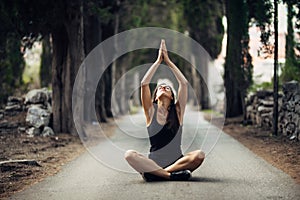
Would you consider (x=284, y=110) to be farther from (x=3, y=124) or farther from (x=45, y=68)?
(x=45, y=68)

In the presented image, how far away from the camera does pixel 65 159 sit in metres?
13.2

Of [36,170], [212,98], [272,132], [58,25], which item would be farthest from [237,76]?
[212,98]

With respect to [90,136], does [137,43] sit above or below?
above

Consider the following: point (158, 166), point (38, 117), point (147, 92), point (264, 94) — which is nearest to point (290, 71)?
point (264, 94)

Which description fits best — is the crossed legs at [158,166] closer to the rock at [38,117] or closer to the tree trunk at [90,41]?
the rock at [38,117]

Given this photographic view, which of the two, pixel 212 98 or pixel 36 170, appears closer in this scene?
pixel 36 170

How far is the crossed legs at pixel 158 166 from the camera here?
9164 mm

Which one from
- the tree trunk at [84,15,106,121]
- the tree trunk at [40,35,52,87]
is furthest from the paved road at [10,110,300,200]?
the tree trunk at [40,35,52,87]

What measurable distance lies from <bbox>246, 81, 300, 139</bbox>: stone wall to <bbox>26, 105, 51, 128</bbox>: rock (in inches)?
299

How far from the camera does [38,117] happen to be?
19031 millimetres

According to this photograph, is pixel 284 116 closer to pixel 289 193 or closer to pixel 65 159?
pixel 65 159

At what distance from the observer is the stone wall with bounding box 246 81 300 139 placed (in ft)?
51.7

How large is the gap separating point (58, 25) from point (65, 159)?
23.2 feet

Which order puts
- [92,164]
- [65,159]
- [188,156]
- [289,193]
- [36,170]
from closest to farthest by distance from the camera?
[289,193] → [188,156] → [36,170] → [92,164] → [65,159]
